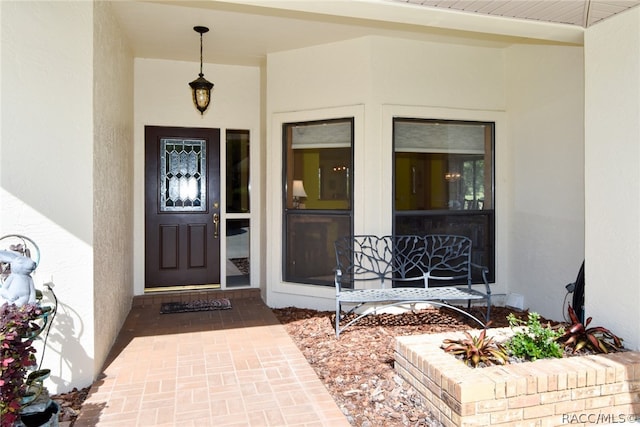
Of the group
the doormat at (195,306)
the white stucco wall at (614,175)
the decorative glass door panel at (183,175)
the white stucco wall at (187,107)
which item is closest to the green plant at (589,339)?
the white stucco wall at (614,175)

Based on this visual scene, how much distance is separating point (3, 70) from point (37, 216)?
2.94 ft

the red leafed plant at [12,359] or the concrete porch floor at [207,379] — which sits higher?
the red leafed plant at [12,359]

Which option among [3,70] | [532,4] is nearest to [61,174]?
[3,70]

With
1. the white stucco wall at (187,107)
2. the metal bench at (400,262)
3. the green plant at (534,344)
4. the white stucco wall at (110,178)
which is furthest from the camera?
the white stucco wall at (187,107)

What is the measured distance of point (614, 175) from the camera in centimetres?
302

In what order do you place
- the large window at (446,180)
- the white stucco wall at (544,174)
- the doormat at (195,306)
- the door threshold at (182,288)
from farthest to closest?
the door threshold at (182,288), the doormat at (195,306), the large window at (446,180), the white stucco wall at (544,174)

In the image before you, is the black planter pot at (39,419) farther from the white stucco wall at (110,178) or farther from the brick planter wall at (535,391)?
the brick planter wall at (535,391)

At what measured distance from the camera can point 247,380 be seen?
121 inches

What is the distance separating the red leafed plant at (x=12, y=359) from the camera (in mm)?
1953

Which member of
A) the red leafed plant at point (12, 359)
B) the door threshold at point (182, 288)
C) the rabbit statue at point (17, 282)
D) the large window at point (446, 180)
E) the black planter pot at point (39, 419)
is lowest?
the black planter pot at point (39, 419)

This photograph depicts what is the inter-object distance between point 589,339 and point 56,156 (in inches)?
139

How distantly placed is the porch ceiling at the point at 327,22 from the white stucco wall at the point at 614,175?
0.23 metres

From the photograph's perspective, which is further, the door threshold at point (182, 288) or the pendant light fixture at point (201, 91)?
the door threshold at point (182, 288)

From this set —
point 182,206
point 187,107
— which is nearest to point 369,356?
point 182,206
